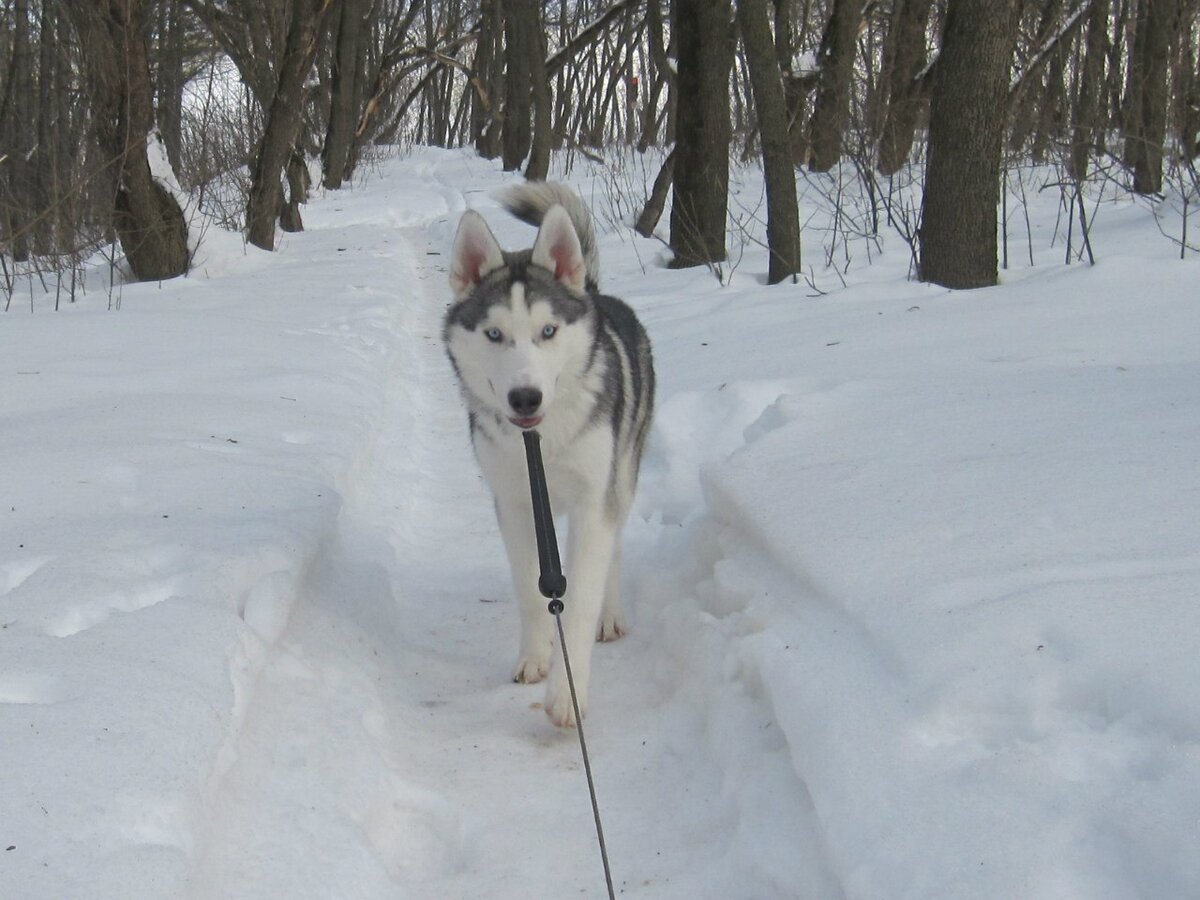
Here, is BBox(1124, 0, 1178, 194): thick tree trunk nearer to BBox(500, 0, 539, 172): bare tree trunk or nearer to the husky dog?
the husky dog

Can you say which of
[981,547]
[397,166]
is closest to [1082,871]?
[981,547]

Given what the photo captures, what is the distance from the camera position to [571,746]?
289 centimetres

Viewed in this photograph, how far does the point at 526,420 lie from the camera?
2758mm

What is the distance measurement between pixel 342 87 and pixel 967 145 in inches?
578

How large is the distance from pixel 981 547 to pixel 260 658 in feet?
5.94

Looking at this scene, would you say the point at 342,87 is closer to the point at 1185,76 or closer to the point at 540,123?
the point at 540,123

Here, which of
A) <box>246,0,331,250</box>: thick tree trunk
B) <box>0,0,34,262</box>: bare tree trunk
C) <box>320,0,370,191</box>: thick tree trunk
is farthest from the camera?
<box>320,0,370,191</box>: thick tree trunk

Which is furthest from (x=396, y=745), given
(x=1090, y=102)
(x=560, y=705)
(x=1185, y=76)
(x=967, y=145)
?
(x=1090, y=102)

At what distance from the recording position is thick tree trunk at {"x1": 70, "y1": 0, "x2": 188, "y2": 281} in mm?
8172

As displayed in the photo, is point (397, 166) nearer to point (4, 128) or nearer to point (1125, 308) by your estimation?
point (4, 128)

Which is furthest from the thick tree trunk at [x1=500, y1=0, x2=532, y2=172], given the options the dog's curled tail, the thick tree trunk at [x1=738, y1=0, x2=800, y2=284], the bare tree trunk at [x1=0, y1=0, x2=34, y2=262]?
the dog's curled tail

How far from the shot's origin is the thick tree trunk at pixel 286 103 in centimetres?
1090

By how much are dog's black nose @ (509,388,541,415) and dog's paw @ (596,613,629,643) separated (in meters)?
1.13

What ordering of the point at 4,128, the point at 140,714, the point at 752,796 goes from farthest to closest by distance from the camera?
the point at 4,128
the point at 752,796
the point at 140,714
